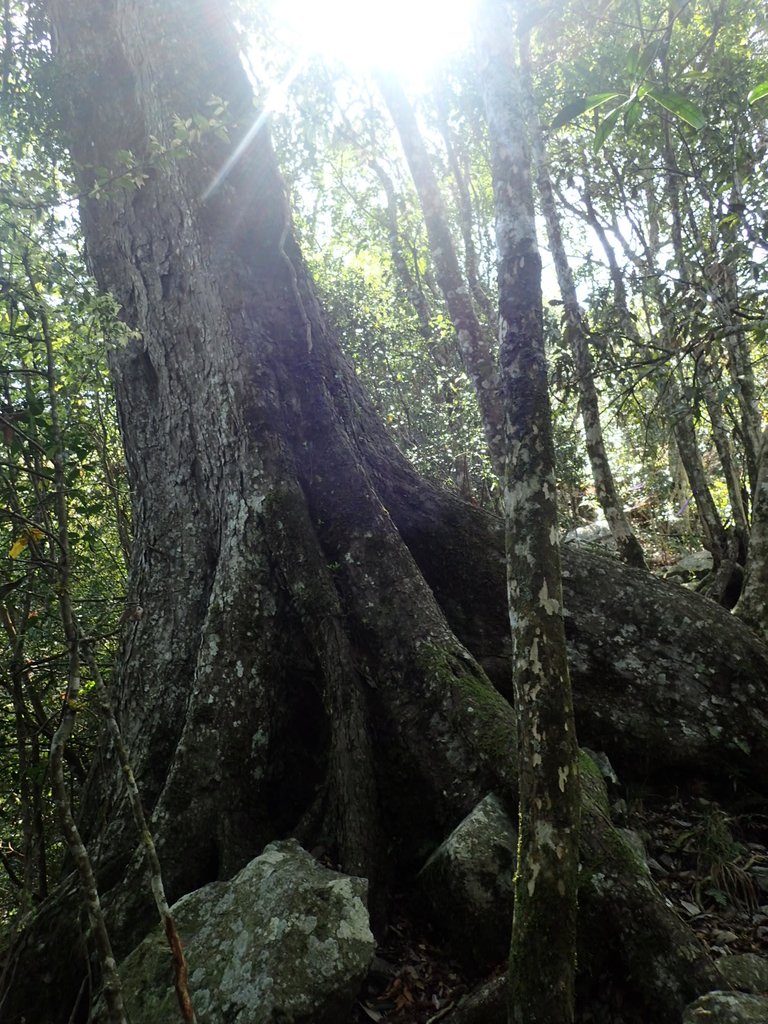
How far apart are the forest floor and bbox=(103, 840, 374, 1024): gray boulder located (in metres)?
0.49

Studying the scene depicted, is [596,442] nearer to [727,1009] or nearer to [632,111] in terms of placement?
[632,111]

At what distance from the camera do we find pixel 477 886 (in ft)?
10.5

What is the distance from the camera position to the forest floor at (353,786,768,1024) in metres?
3.15

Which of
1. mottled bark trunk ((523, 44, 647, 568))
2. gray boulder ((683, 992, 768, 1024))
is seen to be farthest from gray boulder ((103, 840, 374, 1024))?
mottled bark trunk ((523, 44, 647, 568))

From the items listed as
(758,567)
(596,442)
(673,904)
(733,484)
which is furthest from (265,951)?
(733,484)

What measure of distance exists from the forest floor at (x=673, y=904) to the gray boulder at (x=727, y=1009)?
1.26 feet

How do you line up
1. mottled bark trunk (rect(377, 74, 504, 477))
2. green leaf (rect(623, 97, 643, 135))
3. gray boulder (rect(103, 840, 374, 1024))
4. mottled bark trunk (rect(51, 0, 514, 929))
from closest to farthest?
green leaf (rect(623, 97, 643, 135))
gray boulder (rect(103, 840, 374, 1024))
mottled bark trunk (rect(51, 0, 514, 929))
mottled bark trunk (rect(377, 74, 504, 477))

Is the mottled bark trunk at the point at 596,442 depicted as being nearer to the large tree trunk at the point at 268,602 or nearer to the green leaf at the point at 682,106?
the large tree trunk at the point at 268,602

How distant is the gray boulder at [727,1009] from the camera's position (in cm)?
246

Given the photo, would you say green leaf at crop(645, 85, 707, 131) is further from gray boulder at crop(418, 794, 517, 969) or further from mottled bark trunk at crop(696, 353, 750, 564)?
mottled bark trunk at crop(696, 353, 750, 564)

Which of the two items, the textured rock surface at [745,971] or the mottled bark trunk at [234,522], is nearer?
the textured rock surface at [745,971]

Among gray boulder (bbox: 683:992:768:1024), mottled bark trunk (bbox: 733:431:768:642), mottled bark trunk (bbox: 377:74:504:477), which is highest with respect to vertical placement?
mottled bark trunk (bbox: 377:74:504:477)

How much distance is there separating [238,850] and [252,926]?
2.48 ft

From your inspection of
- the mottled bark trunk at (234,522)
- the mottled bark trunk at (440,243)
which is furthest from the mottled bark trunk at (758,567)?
the mottled bark trunk at (440,243)
